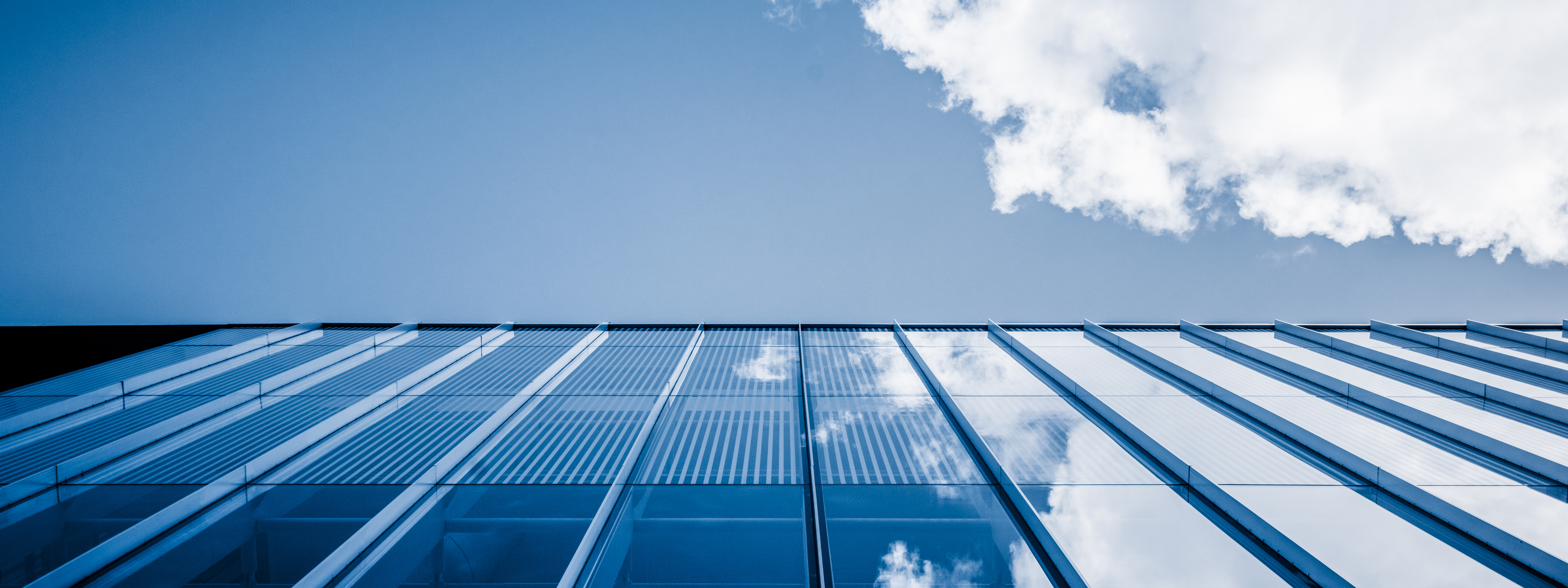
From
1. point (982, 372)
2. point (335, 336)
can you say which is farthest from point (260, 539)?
point (982, 372)

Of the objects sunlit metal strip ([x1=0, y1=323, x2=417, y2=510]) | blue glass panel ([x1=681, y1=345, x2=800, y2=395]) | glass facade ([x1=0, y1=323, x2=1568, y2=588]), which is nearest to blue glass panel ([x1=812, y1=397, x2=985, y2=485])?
glass facade ([x1=0, y1=323, x2=1568, y2=588])

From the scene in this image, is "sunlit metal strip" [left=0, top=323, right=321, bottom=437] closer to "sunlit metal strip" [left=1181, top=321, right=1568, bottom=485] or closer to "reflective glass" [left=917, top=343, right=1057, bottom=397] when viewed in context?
"reflective glass" [left=917, top=343, right=1057, bottom=397]

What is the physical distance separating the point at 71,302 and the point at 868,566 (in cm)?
1247

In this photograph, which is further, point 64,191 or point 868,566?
point 64,191

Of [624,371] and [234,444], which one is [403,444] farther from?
[624,371]

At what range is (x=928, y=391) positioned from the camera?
6.32 metres

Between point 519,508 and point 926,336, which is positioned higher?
point 926,336

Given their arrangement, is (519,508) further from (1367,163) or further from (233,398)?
(1367,163)

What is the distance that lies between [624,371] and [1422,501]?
7.13m

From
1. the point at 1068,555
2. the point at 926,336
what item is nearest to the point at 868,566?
the point at 1068,555

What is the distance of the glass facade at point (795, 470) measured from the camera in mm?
3473

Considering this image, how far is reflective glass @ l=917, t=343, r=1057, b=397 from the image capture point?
6266 mm

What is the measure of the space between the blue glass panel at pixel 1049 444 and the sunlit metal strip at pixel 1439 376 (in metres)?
4.12

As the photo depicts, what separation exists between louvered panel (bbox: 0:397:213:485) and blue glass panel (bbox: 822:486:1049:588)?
6.11 m
